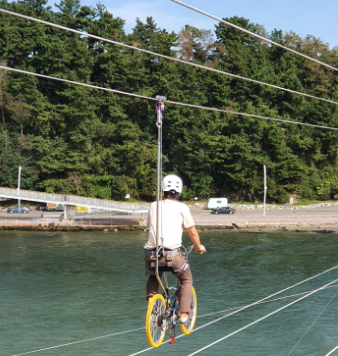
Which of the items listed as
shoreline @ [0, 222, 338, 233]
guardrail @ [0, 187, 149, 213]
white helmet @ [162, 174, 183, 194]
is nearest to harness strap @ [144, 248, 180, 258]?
white helmet @ [162, 174, 183, 194]

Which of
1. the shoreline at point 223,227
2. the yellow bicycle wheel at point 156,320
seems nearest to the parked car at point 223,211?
the shoreline at point 223,227

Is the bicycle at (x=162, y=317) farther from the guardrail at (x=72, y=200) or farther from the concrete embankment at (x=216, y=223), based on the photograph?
the guardrail at (x=72, y=200)

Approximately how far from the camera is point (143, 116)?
8056 centimetres

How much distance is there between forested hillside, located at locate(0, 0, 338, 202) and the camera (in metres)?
75.2

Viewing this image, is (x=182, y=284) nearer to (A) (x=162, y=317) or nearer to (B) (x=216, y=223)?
(A) (x=162, y=317)

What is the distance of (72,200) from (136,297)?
1262 inches

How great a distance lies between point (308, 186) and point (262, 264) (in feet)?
112

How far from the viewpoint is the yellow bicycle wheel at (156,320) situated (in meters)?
8.75

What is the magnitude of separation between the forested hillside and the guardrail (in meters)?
6.40

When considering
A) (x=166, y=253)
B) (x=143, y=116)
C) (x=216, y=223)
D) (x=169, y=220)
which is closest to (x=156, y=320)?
(x=166, y=253)

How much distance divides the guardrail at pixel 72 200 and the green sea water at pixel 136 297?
7.62m

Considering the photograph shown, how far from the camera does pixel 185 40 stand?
3339 inches

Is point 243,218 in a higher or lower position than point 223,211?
lower

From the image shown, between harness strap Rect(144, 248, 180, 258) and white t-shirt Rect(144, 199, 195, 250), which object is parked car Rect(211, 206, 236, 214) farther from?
white t-shirt Rect(144, 199, 195, 250)
